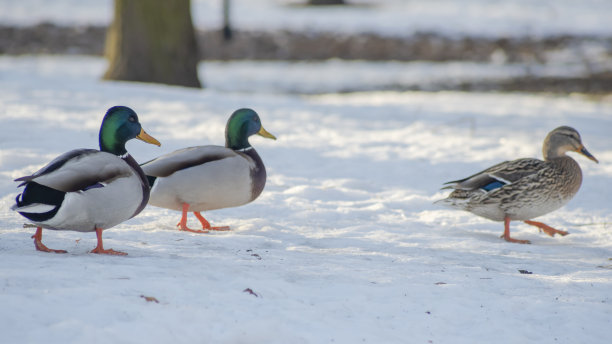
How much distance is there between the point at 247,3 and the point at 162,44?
17.8m

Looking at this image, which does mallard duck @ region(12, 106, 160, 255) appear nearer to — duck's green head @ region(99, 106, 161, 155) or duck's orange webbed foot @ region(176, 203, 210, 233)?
duck's green head @ region(99, 106, 161, 155)

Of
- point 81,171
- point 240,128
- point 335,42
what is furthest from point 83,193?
point 335,42

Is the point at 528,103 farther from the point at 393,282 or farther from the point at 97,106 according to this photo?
the point at 393,282

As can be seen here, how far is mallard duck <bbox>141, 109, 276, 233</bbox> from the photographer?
5668mm

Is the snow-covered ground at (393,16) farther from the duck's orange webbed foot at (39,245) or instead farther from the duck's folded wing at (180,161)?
the duck's orange webbed foot at (39,245)

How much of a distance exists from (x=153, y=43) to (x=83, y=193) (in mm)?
8972

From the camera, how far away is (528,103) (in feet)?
44.9

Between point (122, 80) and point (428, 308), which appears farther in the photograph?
point (122, 80)

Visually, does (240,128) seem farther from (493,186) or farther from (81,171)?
(493,186)

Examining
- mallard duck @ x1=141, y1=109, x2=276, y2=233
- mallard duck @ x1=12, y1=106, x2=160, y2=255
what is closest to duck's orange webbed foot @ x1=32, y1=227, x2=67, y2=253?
mallard duck @ x1=12, y1=106, x2=160, y2=255

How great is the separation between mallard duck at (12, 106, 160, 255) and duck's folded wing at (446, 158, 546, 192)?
8.85 ft

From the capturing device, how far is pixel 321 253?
17.5ft

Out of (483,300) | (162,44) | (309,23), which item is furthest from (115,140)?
(309,23)

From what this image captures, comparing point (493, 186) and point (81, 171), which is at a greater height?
point (81, 171)
